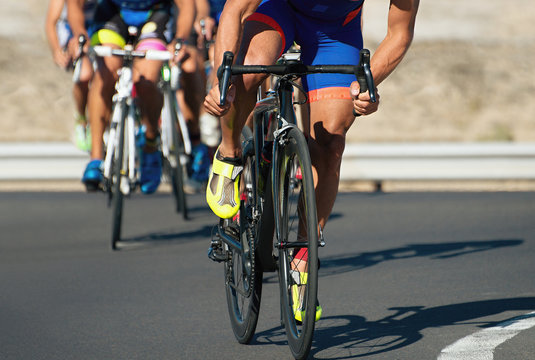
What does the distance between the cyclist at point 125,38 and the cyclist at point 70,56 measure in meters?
0.31

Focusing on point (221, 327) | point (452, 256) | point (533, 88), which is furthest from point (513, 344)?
point (533, 88)

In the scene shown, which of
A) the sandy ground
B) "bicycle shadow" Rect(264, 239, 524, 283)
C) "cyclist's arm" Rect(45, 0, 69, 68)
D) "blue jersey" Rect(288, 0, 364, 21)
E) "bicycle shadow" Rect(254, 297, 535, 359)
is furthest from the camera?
Result: the sandy ground

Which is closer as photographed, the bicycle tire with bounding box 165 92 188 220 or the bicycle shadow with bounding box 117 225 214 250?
the bicycle shadow with bounding box 117 225 214 250

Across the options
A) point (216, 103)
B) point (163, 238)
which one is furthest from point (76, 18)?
point (216, 103)

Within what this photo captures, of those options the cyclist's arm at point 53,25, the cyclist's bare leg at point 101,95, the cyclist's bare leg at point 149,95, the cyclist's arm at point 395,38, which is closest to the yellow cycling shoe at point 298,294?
the cyclist's arm at point 395,38

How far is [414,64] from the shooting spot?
3075cm

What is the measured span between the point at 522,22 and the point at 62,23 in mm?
28393

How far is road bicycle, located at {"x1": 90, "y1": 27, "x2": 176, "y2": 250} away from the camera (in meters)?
8.03

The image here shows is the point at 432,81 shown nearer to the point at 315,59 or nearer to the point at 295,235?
the point at 315,59

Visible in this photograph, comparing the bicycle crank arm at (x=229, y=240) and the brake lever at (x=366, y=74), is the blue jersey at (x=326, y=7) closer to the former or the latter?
the brake lever at (x=366, y=74)

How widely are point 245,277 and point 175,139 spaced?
4.60m

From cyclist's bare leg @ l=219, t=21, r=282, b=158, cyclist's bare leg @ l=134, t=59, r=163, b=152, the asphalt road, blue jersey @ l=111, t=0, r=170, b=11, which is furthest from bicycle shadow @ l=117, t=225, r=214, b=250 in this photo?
cyclist's bare leg @ l=219, t=21, r=282, b=158

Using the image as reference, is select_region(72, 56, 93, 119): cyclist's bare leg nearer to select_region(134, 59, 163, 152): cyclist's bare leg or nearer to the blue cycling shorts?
select_region(134, 59, 163, 152): cyclist's bare leg

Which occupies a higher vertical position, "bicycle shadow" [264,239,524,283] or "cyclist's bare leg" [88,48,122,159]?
"cyclist's bare leg" [88,48,122,159]
